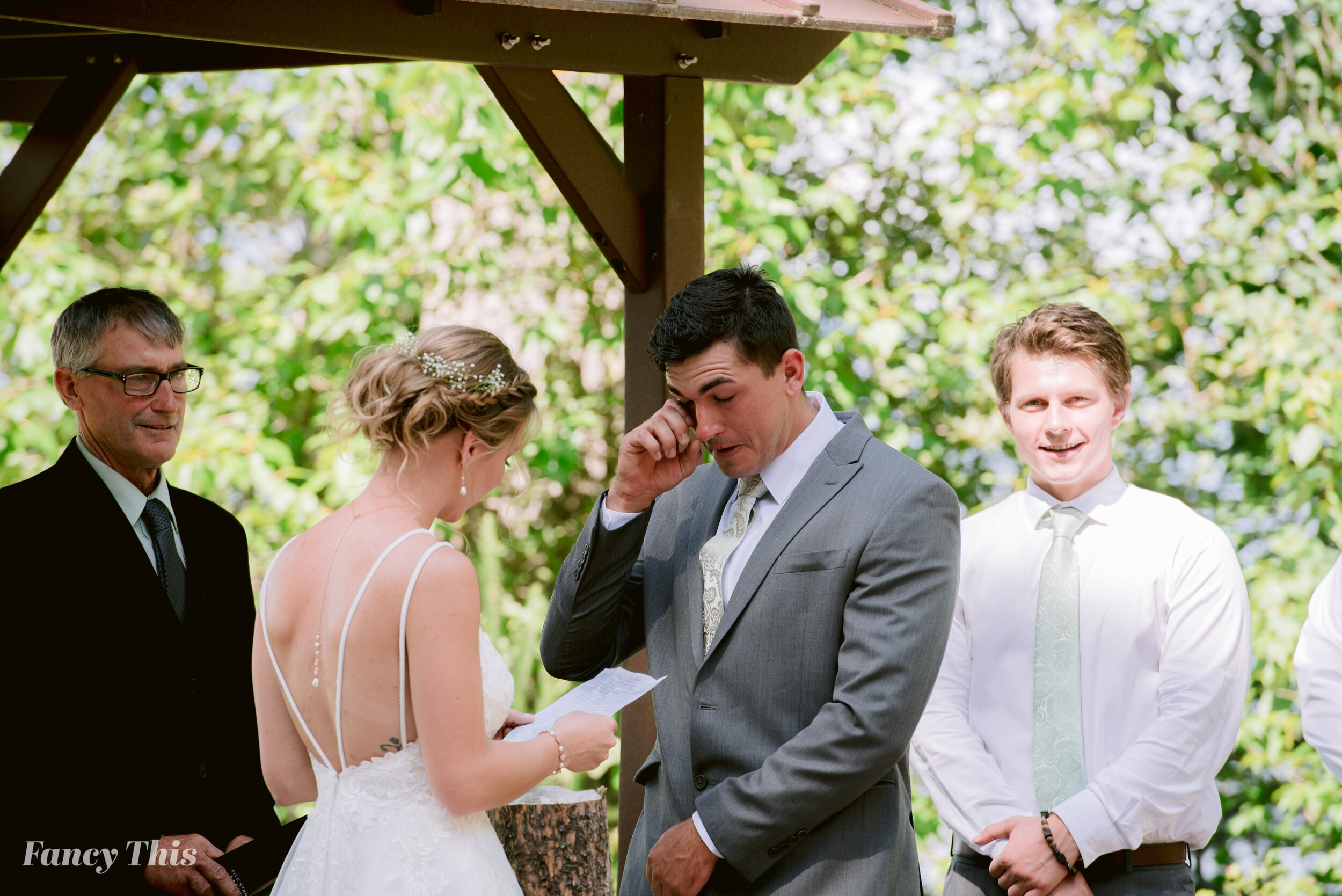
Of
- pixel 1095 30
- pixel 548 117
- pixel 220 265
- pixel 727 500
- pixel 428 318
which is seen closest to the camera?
pixel 727 500

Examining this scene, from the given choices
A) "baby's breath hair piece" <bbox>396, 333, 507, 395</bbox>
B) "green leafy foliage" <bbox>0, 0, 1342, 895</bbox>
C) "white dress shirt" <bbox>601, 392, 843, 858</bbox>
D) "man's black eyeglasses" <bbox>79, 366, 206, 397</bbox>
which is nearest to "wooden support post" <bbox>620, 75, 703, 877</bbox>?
"white dress shirt" <bbox>601, 392, 843, 858</bbox>

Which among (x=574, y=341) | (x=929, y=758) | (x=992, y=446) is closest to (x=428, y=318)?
(x=574, y=341)

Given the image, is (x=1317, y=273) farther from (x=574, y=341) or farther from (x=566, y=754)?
(x=566, y=754)

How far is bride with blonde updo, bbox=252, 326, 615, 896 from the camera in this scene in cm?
221

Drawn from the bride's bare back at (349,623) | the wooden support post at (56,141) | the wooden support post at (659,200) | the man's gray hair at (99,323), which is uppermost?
the wooden support post at (56,141)

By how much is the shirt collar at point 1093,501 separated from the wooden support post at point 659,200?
1.04 metres

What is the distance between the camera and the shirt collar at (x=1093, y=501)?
2.85m

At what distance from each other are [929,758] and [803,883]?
0.53 meters

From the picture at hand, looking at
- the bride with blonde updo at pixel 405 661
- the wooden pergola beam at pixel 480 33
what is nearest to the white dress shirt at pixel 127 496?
the bride with blonde updo at pixel 405 661

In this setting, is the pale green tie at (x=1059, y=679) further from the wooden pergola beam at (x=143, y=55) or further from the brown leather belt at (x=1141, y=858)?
the wooden pergola beam at (x=143, y=55)

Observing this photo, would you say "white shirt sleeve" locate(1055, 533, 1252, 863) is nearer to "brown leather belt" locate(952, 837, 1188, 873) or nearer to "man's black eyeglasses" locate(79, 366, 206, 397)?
"brown leather belt" locate(952, 837, 1188, 873)

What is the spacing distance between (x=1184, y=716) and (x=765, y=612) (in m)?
0.89

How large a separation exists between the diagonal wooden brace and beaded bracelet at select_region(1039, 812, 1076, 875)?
1.68 m

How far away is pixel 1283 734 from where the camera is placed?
600cm
